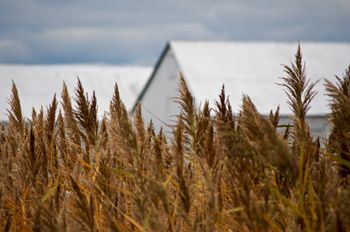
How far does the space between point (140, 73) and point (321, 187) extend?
98.3 ft

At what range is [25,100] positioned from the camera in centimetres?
2708

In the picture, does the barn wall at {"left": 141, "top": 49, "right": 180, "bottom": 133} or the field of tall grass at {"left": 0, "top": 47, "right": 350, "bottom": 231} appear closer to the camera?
the field of tall grass at {"left": 0, "top": 47, "right": 350, "bottom": 231}

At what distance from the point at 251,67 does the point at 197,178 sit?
2260 centimetres

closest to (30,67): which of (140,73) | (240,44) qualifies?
(140,73)

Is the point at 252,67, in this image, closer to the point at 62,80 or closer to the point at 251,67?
the point at 251,67

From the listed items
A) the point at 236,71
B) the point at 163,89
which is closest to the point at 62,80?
the point at 163,89

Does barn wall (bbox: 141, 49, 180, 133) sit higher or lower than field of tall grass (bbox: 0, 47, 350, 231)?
higher

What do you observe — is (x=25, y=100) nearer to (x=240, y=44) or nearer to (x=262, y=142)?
(x=240, y=44)

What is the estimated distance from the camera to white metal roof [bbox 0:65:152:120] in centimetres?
2720

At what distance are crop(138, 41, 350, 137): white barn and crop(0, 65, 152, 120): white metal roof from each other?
148cm

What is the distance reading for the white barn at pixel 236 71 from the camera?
2288 cm

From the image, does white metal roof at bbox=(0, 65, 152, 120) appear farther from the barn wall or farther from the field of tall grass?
the field of tall grass

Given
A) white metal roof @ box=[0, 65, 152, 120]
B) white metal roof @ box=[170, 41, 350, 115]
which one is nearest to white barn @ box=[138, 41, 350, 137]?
white metal roof @ box=[170, 41, 350, 115]

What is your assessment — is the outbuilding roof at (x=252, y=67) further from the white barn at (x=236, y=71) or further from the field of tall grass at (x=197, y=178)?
the field of tall grass at (x=197, y=178)
